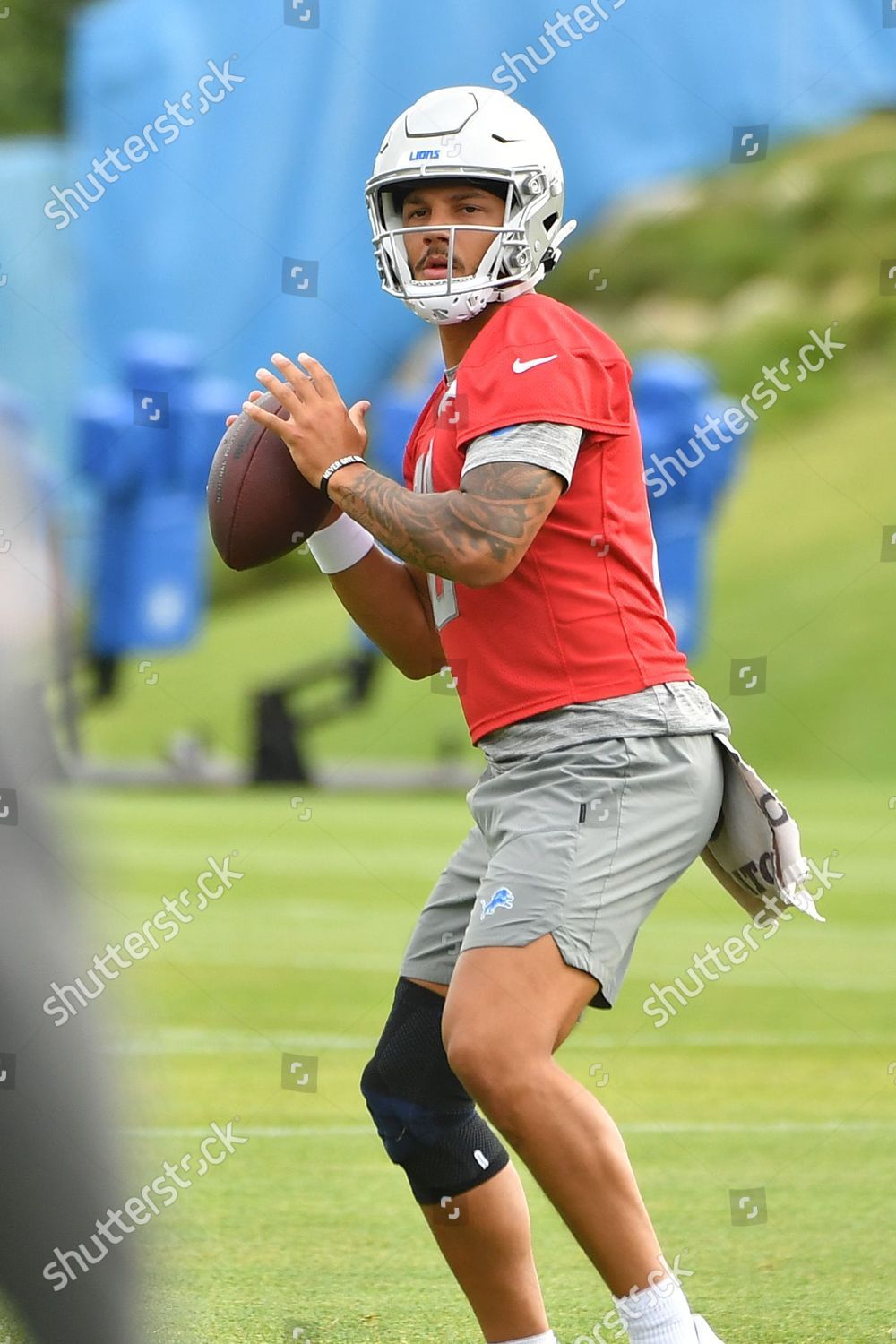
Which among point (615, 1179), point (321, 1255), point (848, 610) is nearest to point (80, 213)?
point (848, 610)

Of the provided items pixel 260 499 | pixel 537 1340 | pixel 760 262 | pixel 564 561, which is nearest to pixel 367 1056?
pixel 537 1340

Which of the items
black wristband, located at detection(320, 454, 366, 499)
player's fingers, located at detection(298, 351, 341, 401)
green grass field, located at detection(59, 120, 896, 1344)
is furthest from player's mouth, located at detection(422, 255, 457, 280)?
green grass field, located at detection(59, 120, 896, 1344)

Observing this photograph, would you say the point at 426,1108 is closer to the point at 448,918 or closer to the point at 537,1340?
the point at 448,918

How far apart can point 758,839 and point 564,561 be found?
1.88 feet

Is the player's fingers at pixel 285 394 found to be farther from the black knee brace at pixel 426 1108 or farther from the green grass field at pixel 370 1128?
the black knee brace at pixel 426 1108

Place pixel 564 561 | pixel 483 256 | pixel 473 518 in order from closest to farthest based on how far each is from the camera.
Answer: pixel 473 518
pixel 564 561
pixel 483 256

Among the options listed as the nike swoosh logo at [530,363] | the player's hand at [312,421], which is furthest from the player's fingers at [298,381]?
the nike swoosh logo at [530,363]

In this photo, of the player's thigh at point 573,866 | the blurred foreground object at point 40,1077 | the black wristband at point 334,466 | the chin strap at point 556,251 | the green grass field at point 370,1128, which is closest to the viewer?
the blurred foreground object at point 40,1077

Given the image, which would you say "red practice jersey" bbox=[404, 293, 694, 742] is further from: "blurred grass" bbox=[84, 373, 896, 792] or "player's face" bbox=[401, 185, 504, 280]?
"blurred grass" bbox=[84, 373, 896, 792]

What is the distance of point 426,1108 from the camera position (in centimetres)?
322

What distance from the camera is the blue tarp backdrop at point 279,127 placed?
17234mm

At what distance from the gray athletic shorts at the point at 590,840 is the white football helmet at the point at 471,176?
0.79 m

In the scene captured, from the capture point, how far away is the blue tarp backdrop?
17234mm

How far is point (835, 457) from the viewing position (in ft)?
73.8
